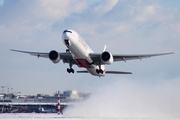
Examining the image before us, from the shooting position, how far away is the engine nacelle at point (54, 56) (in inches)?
1831

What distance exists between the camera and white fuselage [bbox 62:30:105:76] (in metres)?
42.4

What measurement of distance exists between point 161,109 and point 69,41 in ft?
40.7

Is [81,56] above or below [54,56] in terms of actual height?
below


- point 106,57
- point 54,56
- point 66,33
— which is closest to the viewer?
point 66,33

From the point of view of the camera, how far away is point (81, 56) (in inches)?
1758

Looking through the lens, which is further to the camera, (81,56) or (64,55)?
(64,55)

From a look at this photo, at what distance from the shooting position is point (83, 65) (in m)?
46.9

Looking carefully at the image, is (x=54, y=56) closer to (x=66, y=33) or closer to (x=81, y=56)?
(x=81, y=56)

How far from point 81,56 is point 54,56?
373cm

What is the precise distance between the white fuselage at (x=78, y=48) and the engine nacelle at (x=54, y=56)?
248 cm

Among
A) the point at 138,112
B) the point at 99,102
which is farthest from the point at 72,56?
the point at 138,112

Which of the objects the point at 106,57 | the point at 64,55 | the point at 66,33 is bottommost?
the point at 106,57

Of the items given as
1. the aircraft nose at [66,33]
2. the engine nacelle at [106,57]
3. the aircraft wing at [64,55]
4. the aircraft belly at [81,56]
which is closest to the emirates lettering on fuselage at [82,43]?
the aircraft belly at [81,56]

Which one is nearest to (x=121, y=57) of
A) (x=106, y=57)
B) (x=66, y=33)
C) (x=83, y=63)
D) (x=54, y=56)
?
(x=106, y=57)
